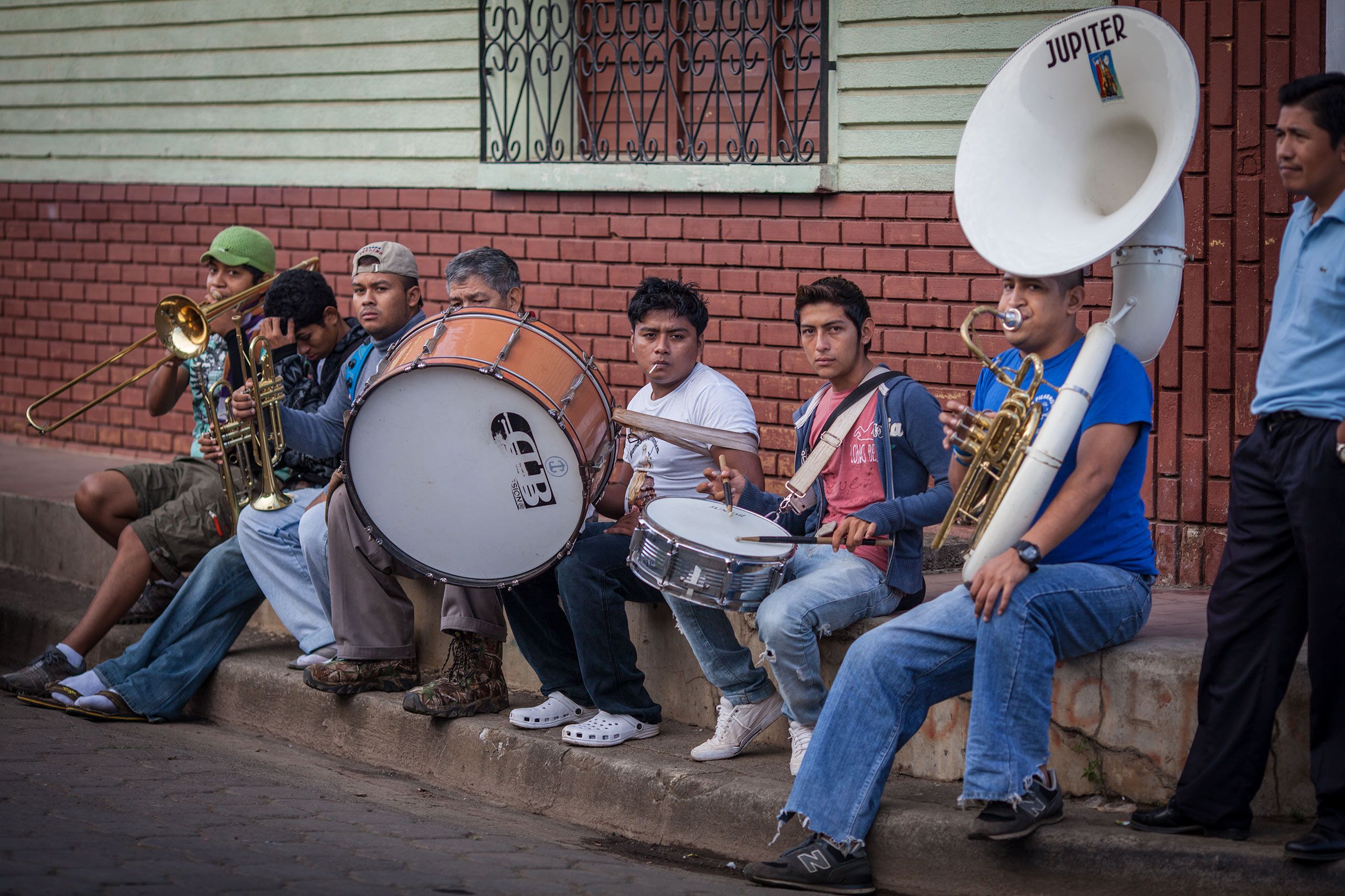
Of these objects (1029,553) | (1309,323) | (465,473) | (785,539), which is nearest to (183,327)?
(465,473)

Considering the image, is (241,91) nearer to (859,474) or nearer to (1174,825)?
(859,474)

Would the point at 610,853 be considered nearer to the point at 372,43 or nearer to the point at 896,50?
the point at 896,50

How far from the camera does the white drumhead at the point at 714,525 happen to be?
4.34m

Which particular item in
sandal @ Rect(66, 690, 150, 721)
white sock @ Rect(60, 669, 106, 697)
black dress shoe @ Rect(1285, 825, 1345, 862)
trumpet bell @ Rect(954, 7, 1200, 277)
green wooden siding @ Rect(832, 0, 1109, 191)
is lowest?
sandal @ Rect(66, 690, 150, 721)

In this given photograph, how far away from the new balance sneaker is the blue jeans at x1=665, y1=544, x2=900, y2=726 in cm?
275

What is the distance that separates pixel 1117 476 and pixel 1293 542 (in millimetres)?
484

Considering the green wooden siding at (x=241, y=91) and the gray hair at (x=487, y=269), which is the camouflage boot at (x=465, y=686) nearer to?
the gray hair at (x=487, y=269)

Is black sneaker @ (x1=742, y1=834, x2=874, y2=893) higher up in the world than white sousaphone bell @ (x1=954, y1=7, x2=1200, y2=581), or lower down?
lower down

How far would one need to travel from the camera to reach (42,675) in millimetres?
6094

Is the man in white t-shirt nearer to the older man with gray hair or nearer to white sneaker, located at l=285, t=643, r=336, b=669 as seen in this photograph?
the older man with gray hair

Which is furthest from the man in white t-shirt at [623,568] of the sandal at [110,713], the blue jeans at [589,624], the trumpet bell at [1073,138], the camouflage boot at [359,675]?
the sandal at [110,713]

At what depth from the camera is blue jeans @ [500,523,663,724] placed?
500 centimetres

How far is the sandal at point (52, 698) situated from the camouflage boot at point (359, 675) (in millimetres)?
959

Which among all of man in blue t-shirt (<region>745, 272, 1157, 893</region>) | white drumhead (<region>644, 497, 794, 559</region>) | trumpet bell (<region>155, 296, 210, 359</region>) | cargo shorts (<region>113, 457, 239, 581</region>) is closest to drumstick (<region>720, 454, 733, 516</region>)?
white drumhead (<region>644, 497, 794, 559</region>)
